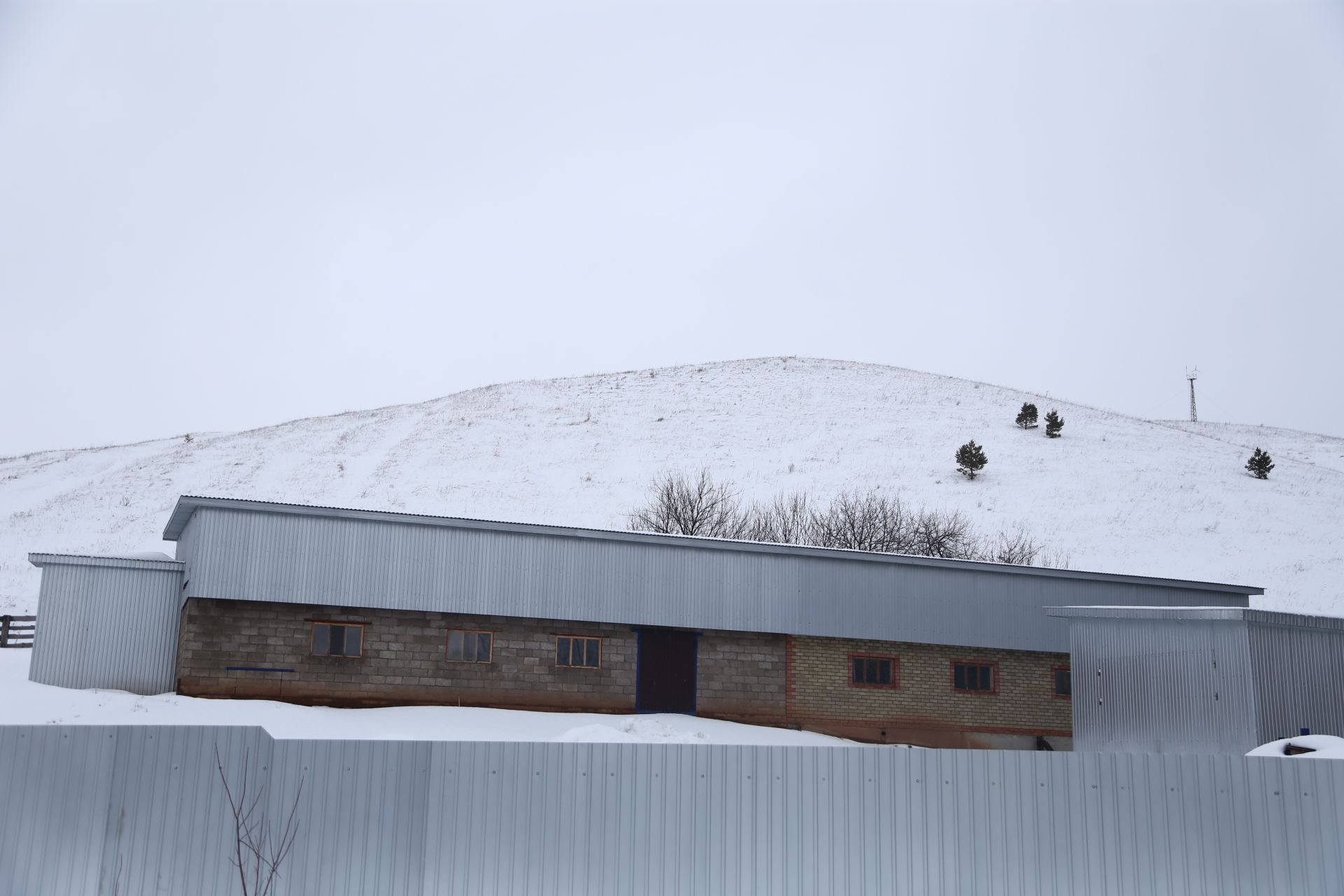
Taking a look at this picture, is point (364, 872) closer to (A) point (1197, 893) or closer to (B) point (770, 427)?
(A) point (1197, 893)

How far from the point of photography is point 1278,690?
20.2 metres

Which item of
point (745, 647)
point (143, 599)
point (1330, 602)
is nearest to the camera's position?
point (143, 599)

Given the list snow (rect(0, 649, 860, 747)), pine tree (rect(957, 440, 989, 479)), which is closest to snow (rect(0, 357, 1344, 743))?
pine tree (rect(957, 440, 989, 479))

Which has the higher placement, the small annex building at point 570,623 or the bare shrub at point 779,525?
the bare shrub at point 779,525

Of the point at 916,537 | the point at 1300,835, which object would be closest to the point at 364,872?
the point at 1300,835

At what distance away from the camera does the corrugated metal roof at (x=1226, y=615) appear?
20.2 m

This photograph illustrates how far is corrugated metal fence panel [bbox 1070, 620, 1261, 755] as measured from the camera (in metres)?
20.3

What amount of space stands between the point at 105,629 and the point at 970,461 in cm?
5320

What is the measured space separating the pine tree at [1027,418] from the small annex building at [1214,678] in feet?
198

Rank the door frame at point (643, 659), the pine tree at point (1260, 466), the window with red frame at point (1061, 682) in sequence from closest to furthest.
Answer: the door frame at point (643, 659)
the window with red frame at point (1061, 682)
the pine tree at point (1260, 466)

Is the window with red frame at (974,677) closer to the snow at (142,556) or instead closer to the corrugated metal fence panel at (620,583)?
the corrugated metal fence panel at (620,583)

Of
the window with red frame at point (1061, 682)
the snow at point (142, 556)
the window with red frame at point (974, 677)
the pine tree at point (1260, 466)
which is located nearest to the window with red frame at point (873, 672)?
the window with red frame at point (974, 677)

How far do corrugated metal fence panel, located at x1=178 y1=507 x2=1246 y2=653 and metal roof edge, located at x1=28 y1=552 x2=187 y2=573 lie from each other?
0.63m

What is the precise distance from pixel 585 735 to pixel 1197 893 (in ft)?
37.5
